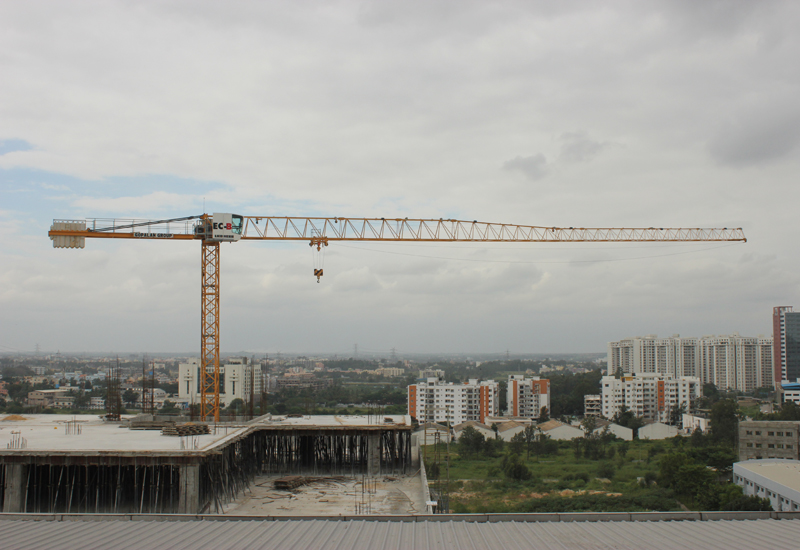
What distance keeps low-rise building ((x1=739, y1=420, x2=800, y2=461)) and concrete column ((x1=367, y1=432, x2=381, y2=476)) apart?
2079 cm

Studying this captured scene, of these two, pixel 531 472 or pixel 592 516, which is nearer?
pixel 592 516

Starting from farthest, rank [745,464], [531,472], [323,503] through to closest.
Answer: [531,472]
[745,464]
[323,503]

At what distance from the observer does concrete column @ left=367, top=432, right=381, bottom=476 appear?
2381 cm

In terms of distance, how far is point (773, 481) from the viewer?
21.4 metres

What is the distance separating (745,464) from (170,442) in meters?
23.5

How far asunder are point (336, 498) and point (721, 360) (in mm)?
79036

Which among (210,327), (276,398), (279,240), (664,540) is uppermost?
(279,240)

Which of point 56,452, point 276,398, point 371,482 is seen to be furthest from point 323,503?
point 276,398

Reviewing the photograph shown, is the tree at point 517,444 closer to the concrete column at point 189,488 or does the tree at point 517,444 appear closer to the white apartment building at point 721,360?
the concrete column at point 189,488

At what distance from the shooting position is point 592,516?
8.55m

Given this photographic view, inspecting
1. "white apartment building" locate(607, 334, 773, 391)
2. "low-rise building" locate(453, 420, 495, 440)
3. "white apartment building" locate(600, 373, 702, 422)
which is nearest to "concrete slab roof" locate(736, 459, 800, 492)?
"low-rise building" locate(453, 420, 495, 440)

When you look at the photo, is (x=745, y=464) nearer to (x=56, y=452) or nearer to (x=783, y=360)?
(x=56, y=452)

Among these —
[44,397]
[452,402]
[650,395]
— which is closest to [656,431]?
[650,395]

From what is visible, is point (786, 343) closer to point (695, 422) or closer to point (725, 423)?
point (695, 422)
